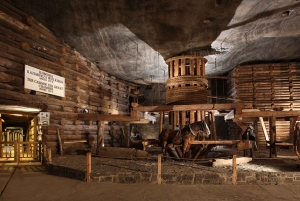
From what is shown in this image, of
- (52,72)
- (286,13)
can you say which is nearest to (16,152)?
(52,72)

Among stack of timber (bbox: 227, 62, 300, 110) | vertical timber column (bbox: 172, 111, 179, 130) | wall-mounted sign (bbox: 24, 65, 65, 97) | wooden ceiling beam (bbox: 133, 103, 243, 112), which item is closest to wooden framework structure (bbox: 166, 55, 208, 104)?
vertical timber column (bbox: 172, 111, 179, 130)

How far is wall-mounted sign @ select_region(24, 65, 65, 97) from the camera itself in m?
11.9

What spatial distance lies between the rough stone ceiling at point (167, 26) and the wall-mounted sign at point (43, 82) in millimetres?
2518

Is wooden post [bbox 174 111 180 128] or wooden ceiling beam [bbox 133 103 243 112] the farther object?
wooden post [bbox 174 111 180 128]

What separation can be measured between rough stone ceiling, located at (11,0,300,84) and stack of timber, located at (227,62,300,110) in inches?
91.0

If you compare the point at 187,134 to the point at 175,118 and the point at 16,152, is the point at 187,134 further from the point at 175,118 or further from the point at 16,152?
the point at 16,152

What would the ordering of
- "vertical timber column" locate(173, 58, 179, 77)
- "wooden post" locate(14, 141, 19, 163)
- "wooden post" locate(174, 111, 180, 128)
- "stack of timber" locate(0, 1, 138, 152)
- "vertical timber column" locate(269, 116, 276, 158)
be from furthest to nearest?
"vertical timber column" locate(173, 58, 179, 77), "wooden post" locate(174, 111, 180, 128), "wooden post" locate(14, 141, 19, 163), "vertical timber column" locate(269, 116, 276, 158), "stack of timber" locate(0, 1, 138, 152)

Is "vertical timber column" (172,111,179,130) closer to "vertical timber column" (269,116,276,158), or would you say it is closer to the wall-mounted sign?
"vertical timber column" (269,116,276,158)

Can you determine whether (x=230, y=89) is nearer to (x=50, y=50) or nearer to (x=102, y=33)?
(x=102, y=33)

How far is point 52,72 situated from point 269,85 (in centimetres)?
1601

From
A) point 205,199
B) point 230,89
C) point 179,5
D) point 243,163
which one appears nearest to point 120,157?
point 243,163

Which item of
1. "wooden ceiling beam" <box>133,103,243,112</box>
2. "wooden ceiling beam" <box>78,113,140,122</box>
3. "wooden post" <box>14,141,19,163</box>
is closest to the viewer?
"wooden ceiling beam" <box>133,103,243,112</box>

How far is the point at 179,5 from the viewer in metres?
11.1

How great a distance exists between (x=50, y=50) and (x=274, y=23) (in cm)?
1159
